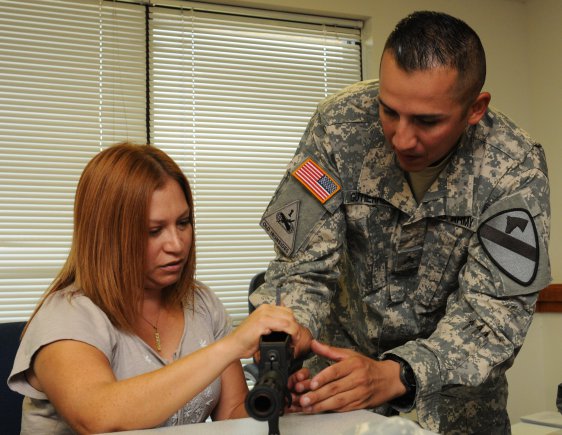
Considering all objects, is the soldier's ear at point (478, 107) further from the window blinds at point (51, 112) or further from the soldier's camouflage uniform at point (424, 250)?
the window blinds at point (51, 112)

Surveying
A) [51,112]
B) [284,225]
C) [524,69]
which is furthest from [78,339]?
[524,69]

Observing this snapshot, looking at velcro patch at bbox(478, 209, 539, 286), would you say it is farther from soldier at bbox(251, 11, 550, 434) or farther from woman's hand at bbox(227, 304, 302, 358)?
woman's hand at bbox(227, 304, 302, 358)

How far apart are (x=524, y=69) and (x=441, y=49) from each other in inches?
110

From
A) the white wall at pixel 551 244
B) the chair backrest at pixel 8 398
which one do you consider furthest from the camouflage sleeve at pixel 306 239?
the white wall at pixel 551 244

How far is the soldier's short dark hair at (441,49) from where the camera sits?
4.50ft

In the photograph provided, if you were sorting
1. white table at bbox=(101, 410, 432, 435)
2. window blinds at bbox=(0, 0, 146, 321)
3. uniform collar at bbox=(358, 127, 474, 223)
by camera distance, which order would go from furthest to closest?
window blinds at bbox=(0, 0, 146, 321) < uniform collar at bbox=(358, 127, 474, 223) < white table at bbox=(101, 410, 432, 435)

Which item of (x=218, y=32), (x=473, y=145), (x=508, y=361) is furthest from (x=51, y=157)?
(x=508, y=361)

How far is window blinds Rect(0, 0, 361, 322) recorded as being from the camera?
2.96 meters

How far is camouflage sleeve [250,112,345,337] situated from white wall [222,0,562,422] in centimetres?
193

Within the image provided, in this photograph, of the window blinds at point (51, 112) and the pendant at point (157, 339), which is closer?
the pendant at point (157, 339)

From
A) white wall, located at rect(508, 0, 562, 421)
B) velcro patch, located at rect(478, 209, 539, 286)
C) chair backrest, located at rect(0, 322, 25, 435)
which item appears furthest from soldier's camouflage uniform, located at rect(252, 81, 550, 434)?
white wall, located at rect(508, 0, 562, 421)

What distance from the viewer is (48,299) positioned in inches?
53.9

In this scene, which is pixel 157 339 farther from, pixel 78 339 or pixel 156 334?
pixel 78 339

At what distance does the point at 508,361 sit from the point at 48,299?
3.51ft
